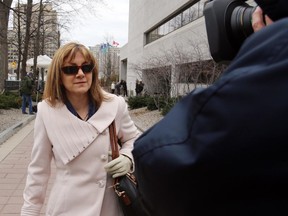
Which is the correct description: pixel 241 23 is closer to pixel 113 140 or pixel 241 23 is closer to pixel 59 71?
pixel 113 140

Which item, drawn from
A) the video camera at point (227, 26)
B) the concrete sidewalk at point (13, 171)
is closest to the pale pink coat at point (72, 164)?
the video camera at point (227, 26)

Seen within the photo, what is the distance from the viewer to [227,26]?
1031mm

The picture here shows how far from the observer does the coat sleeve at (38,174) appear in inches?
86.6

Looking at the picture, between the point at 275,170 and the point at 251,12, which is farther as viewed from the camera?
the point at 251,12

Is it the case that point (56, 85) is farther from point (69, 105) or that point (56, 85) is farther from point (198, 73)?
point (198, 73)

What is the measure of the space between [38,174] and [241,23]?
1.58 m

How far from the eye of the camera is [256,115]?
2.39 feet

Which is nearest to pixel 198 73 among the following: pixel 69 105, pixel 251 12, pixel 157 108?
pixel 157 108

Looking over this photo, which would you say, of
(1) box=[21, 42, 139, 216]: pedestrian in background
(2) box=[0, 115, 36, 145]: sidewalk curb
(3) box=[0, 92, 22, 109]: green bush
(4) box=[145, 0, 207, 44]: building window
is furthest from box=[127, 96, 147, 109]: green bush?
(1) box=[21, 42, 139, 216]: pedestrian in background

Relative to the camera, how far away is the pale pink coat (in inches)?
83.6

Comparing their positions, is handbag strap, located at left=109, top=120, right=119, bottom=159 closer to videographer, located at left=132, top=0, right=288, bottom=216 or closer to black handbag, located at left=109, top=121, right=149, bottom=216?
black handbag, located at left=109, top=121, right=149, bottom=216

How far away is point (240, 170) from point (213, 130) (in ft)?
0.31

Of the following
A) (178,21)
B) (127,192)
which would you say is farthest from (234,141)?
(178,21)

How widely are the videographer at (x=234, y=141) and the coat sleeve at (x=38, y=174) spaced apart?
4.79ft
